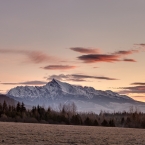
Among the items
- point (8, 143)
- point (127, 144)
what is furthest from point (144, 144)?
Answer: point (8, 143)

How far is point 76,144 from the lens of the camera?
65.8m

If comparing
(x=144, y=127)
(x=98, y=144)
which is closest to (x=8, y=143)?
(x=98, y=144)

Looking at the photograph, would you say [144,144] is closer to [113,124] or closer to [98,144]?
[98,144]

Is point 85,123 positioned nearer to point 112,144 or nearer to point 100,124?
point 100,124

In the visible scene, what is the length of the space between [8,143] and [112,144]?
61.0ft

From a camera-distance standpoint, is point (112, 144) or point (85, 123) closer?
point (112, 144)

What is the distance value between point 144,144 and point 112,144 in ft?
21.8

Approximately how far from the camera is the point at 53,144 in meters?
63.7

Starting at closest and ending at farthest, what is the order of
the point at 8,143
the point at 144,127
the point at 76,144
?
the point at 8,143, the point at 76,144, the point at 144,127

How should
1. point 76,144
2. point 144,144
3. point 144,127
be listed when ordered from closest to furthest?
point 76,144 < point 144,144 < point 144,127

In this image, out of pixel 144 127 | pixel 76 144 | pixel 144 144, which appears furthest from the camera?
pixel 144 127

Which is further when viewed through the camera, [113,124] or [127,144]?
[113,124]

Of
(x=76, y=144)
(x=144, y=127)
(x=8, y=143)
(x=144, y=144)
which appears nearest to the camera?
(x=8, y=143)

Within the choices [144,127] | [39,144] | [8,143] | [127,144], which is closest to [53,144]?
[39,144]
